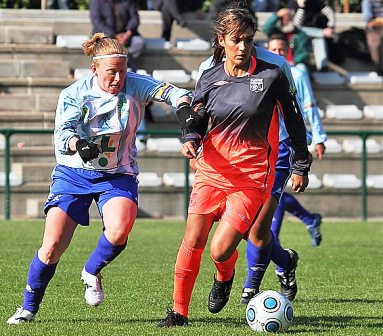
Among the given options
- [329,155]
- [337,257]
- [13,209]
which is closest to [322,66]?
[329,155]

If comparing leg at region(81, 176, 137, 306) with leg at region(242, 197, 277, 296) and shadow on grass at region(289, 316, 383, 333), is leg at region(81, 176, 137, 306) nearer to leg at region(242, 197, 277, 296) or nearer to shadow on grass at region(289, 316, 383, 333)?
leg at region(242, 197, 277, 296)

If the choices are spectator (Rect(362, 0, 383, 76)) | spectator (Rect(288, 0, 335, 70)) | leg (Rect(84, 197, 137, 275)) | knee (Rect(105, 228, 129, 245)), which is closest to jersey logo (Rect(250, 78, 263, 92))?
leg (Rect(84, 197, 137, 275))

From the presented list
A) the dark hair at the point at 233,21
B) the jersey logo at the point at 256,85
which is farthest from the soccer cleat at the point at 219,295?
the dark hair at the point at 233,21

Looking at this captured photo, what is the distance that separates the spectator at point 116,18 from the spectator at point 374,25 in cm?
451

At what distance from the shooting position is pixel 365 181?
1906cm

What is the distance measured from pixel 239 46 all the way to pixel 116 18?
12.6 m

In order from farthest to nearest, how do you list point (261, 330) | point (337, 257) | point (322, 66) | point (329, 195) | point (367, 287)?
point (322, 66) → point (329, 195) → point (337, 257) → point (367, 287) → point (261, 330)

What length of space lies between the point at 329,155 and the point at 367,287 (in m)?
9.81

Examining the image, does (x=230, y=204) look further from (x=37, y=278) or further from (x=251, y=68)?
(x=37, y=278)

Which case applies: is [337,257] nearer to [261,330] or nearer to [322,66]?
[261,330]

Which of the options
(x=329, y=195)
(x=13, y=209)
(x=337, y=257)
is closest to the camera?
(x=337, y=257)

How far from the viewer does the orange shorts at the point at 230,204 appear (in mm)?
7355

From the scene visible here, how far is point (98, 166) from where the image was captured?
304 inches

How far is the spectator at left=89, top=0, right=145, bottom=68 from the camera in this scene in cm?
1948
